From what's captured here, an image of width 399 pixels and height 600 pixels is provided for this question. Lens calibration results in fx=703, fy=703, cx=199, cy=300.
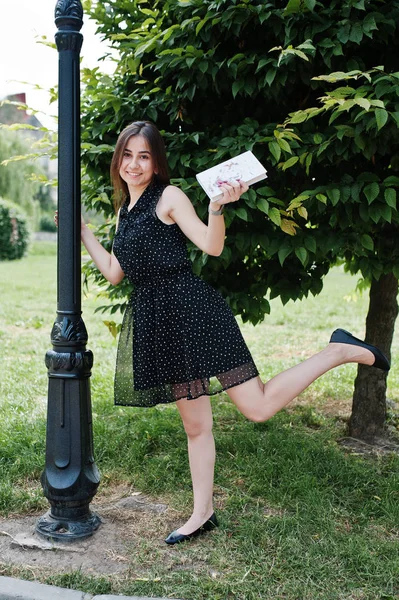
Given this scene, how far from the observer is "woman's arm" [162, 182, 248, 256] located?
113 inches

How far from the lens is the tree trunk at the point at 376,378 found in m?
4.87

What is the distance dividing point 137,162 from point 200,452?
4.64 feet

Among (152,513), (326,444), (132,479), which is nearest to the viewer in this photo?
(152,513)

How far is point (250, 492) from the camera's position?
388 cm

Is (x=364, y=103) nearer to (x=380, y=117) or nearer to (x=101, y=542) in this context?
(x=380, y=117)

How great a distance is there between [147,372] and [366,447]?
2.08m

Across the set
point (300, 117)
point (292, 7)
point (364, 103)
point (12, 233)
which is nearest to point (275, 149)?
point (300, 117)

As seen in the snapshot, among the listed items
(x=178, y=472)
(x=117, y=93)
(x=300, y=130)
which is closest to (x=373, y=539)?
(x=178, y=472)

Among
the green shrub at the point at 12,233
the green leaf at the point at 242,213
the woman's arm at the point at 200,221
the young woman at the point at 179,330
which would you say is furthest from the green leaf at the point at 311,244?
the green shrub at the point at 12,233

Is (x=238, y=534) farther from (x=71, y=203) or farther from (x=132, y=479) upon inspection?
(x=71, y=203)

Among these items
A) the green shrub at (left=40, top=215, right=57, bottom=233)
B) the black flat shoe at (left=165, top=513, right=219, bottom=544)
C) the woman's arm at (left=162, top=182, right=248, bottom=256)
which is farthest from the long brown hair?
the green shrub at (left=40, top=215, right=57, bottom=233)

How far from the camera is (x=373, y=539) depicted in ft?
10.9

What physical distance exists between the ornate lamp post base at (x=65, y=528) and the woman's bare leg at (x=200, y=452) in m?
0.45

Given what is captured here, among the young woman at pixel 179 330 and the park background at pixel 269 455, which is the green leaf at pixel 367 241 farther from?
the young woman at pixel 179 330
